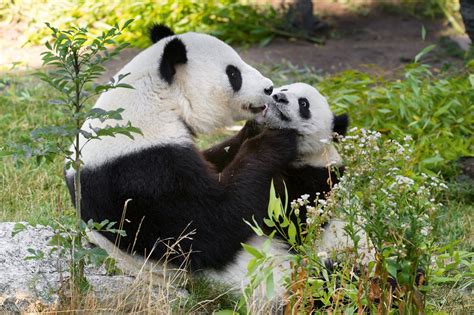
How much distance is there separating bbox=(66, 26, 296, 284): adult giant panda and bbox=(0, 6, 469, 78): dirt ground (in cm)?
477

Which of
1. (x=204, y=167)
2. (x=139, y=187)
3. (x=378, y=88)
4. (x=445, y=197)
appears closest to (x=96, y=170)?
(x=139, y=187)

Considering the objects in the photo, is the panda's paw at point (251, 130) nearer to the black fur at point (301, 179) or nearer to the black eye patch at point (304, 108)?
the black fur at point (301, 179)

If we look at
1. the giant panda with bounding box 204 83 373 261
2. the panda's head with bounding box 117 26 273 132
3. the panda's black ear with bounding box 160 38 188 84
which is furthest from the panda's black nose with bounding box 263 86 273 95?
the panda's black ear with bounding box 160 38 188 84

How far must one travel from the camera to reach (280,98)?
5055 millimetres

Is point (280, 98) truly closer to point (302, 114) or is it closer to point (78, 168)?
point (302, 114)

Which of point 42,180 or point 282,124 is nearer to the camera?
point 282,124

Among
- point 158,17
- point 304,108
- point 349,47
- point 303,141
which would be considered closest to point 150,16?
point 158,17

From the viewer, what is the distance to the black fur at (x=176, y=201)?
4.08 metres

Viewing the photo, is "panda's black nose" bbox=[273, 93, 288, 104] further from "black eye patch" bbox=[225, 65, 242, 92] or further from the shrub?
the shrub

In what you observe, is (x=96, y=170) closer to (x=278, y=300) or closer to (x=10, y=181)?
(x=278, y=300)

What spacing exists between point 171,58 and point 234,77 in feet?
1.33

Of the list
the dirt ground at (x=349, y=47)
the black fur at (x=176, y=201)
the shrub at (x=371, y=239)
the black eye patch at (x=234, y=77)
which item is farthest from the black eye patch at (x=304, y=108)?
the dirt ground at (x=349, y=47)

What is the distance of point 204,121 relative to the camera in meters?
4.51

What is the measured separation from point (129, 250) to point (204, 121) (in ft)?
2.66
